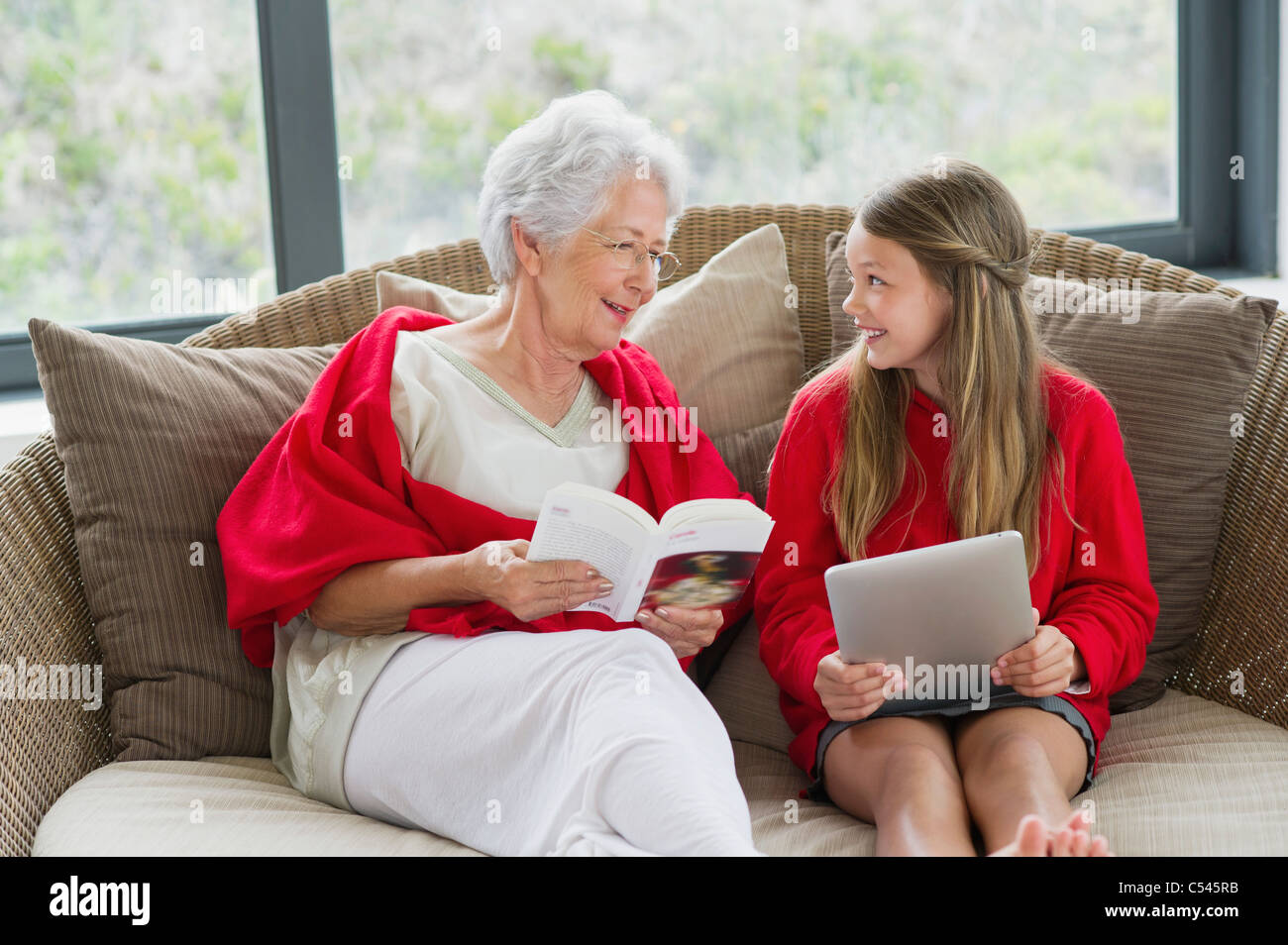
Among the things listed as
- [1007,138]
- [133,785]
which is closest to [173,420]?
[133,785]

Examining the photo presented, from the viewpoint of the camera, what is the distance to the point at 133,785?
4.98 feet

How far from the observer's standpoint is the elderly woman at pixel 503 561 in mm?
1315

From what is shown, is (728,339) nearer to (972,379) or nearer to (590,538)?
(972,379)

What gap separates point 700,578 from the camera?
1478mm

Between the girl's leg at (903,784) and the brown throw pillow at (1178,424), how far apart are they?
429 mm

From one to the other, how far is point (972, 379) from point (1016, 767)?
518 millimetres

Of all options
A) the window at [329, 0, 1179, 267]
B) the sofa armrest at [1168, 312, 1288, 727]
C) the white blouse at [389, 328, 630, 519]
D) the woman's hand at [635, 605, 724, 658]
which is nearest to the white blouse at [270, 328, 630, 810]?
the white blouse at [389, 328, 630, 519]

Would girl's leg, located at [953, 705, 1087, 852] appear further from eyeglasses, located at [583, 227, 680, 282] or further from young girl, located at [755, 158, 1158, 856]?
eyeglasses, located at [583, 227, 680, 282]

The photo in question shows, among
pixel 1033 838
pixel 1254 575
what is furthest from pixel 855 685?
pixel 1254 575

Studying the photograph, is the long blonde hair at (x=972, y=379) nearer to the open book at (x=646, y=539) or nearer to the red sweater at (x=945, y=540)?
the red sweater at (x=945, y=540)

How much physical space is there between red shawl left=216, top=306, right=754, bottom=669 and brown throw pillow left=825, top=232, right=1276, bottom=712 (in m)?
0.67

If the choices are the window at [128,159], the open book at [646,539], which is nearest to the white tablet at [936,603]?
the open book at [646,539]
